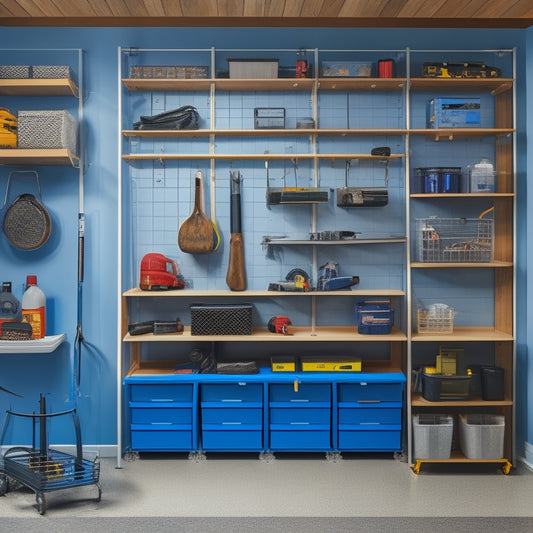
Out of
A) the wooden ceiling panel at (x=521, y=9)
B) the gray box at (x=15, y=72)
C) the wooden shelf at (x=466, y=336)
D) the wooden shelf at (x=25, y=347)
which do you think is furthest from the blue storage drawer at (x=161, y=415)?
the wooden ceiling panel at (x=521, y=9)

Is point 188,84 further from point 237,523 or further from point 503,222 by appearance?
point 237,523

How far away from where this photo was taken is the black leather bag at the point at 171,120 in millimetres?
4312

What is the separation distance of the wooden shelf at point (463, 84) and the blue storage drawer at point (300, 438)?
7.93ft

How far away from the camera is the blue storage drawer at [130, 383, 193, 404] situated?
14.0ft

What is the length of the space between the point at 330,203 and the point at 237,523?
7.33 ft

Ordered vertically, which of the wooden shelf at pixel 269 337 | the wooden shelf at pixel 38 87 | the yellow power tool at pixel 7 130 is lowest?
the wooden shelf at pixel 269 337

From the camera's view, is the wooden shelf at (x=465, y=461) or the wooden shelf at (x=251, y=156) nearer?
the wooden shelf at (x=465, y=461)

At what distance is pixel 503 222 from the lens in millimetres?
4422

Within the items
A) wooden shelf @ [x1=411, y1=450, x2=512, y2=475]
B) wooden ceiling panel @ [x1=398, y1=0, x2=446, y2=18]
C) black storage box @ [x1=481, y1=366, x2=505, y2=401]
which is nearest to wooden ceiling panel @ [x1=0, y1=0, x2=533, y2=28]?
wooden ceiling panel @ [x1=398, y1=0, x2=446, y2=18]

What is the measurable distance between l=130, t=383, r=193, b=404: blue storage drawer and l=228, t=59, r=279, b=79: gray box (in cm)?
211

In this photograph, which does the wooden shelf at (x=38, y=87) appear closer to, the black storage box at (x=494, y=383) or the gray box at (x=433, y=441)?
the gray box at (x=433, y=441)

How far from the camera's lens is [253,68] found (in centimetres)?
429

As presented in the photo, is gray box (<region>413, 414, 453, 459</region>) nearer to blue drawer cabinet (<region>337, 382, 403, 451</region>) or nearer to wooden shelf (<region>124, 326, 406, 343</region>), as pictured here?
blue drawer cabinet (<region>337, 382, 403, 451</region>)

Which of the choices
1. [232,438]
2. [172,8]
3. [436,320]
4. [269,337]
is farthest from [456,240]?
[172,8]
